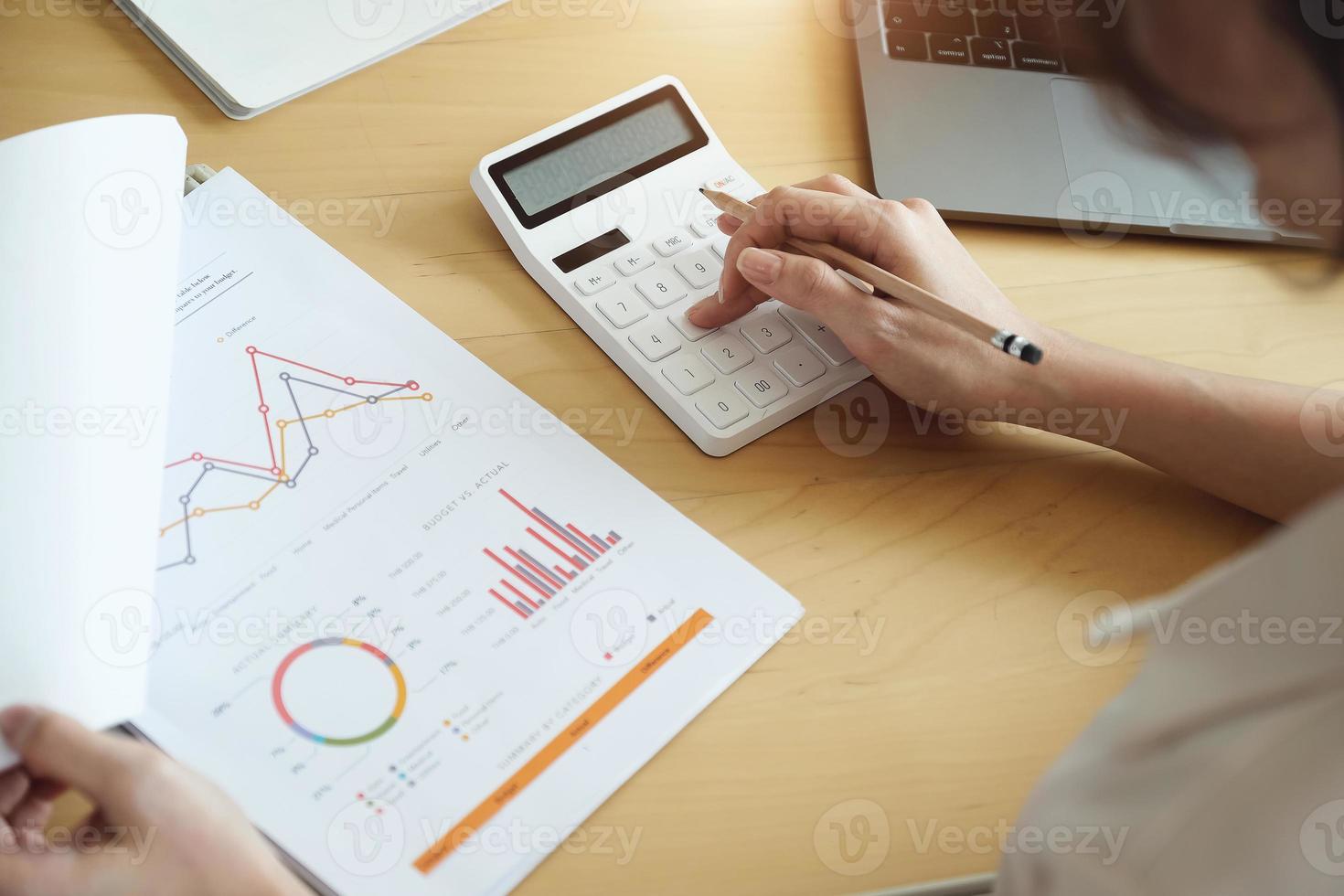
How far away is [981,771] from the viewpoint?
0.52 m

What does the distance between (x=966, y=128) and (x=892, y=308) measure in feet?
0.70

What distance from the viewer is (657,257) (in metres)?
0.68

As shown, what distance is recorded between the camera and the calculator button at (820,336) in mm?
651

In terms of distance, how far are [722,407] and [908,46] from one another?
Answer: 0.36 meters

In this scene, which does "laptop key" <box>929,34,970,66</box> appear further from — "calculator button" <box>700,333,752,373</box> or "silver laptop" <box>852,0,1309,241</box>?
"calculator button" <box>700,333,752,373</box>

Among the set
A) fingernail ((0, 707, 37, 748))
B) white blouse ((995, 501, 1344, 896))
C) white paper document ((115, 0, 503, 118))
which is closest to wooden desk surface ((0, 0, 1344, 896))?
white paper document ((115, 0, 503, 118))

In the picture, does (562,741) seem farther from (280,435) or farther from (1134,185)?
(1134,185)

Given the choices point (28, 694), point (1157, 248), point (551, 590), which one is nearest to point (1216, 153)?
point (1157, 248)

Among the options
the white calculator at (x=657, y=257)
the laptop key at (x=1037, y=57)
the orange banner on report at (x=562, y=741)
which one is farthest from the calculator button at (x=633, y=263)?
the laptop key at (x=1037, y=57)

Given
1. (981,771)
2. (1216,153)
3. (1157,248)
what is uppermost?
(1216,153)

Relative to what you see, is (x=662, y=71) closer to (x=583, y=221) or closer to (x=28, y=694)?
(x=583, y=221)

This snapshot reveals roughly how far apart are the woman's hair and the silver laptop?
0.06 meters

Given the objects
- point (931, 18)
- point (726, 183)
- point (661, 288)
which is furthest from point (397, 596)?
point (931, 18)

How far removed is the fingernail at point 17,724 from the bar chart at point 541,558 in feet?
0.68
